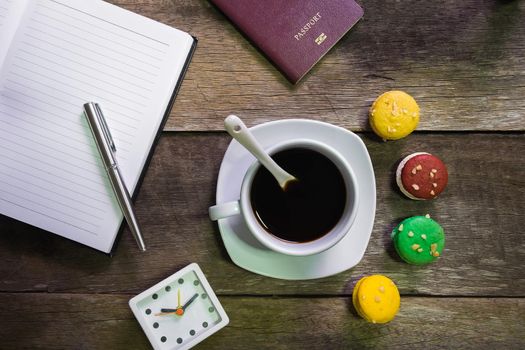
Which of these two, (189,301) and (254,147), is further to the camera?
(189,301)

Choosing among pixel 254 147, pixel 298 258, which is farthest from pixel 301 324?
pixel 254 147

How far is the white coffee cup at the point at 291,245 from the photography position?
62cm

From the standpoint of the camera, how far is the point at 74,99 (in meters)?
0.73

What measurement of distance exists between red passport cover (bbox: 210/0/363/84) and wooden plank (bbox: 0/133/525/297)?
16 centimetres

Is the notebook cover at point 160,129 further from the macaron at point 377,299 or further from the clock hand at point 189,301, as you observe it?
the macaron at point 377,299

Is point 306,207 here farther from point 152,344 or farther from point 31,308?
point 31,308

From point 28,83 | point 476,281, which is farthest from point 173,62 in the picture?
point 476,281

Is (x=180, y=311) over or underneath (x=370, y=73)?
underneath

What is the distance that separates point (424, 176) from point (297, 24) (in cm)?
30

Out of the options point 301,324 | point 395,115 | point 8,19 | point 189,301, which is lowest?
point 301,324

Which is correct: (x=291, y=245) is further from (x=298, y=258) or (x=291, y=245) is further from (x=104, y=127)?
(x=104, y=127)

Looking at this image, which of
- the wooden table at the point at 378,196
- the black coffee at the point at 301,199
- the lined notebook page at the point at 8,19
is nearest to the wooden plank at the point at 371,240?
the wooden table at the point at 378,196

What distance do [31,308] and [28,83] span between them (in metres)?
0.35

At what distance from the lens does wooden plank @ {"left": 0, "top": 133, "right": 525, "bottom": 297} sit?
2.50ft
